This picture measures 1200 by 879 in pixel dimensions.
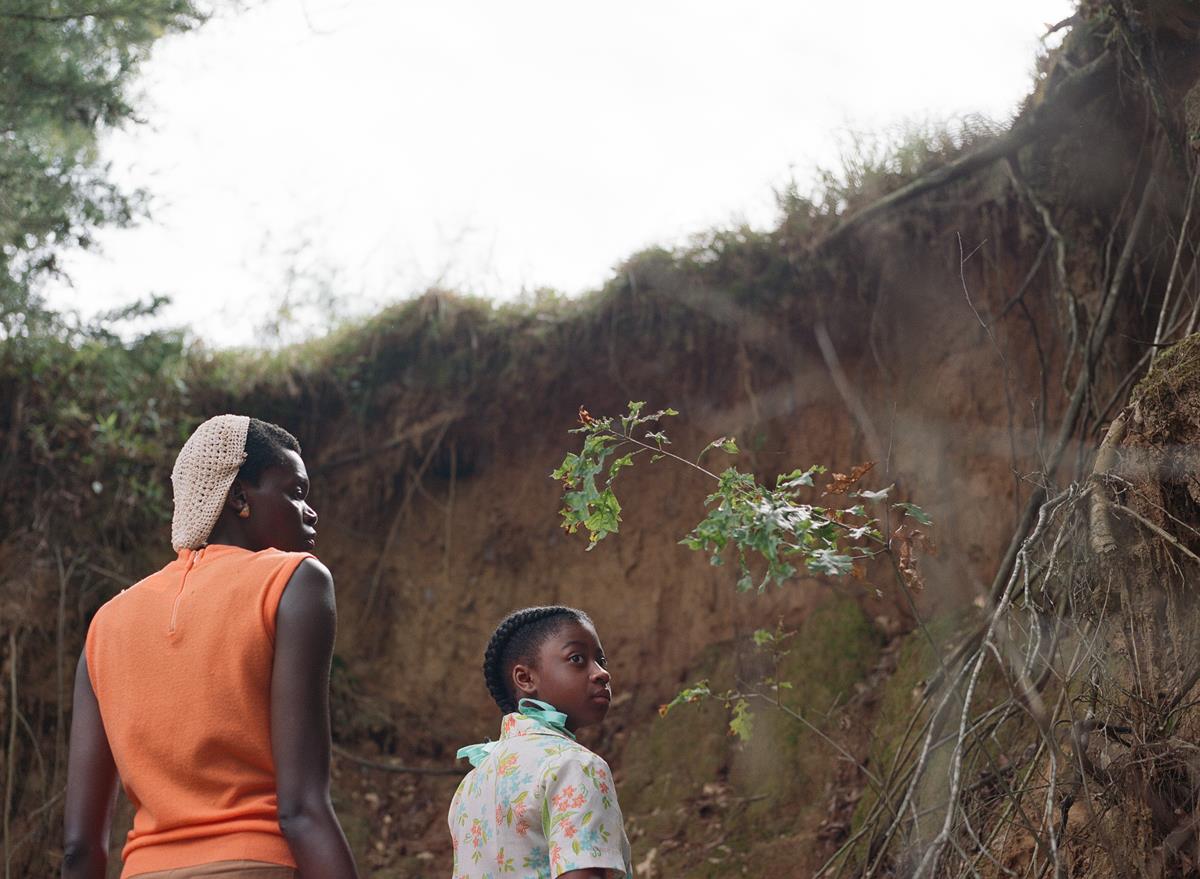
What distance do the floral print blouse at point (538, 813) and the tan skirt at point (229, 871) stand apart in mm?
481

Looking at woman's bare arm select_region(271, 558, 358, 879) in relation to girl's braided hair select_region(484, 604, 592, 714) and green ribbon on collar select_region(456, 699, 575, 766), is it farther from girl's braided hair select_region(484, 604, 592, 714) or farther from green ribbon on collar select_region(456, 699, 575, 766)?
girl's braided hair select_region(484, 604, 592, 714)

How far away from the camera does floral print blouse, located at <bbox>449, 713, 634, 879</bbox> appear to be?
2.37m

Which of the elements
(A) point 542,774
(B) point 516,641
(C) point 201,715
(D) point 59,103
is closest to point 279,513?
(C) point 201,715

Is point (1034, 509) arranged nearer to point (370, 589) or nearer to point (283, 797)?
point (283, 797)

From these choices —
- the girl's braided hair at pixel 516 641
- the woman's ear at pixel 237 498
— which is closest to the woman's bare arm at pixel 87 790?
the woman's ear at pixel 237 498

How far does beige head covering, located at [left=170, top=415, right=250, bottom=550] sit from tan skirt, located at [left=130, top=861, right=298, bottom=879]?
0.67 m

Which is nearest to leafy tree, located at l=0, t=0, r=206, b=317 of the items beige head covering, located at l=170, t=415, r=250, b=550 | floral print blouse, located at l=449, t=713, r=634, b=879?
beige head covering, located at l=170, t=415, r=250, b=550

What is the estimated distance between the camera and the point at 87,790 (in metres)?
2.51

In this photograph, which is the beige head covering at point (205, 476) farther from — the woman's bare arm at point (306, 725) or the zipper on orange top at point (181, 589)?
the woman's bare arm at point (306, 725)

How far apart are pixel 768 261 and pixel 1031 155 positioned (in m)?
1.71

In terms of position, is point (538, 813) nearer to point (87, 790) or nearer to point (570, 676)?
point (570, 676)

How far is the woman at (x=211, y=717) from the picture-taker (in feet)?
7.40

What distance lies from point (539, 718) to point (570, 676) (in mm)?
136

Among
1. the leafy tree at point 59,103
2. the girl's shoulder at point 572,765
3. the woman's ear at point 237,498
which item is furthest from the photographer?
the leafy tree at point 59,103
